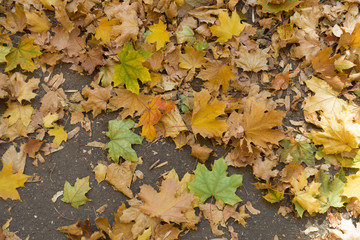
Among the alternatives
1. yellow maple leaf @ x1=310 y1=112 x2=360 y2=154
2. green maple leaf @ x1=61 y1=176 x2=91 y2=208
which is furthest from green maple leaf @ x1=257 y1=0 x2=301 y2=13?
green maple leaf @ x1=61 y1=176 x2=91 y2=208

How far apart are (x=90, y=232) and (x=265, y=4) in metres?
2.30

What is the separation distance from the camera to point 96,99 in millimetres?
2312

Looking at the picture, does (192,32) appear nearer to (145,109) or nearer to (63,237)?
(145,109)

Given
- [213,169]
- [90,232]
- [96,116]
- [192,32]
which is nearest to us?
[90,232]

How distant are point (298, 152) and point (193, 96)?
94 cm

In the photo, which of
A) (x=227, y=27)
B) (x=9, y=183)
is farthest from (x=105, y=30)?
(x=9, y=183)

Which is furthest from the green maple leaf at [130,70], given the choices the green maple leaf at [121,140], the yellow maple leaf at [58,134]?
the yellow maple leaf at [58,134]

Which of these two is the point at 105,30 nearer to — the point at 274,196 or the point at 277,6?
the point at 277,6

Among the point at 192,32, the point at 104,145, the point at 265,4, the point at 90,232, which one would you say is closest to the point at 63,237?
the point at 90,232

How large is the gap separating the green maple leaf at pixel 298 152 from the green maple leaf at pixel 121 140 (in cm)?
113

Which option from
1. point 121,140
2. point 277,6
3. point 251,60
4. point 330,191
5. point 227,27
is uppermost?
point 277,6

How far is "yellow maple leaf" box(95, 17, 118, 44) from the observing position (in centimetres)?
240

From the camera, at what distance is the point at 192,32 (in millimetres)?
2523

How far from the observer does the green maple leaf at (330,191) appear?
7.32ft
